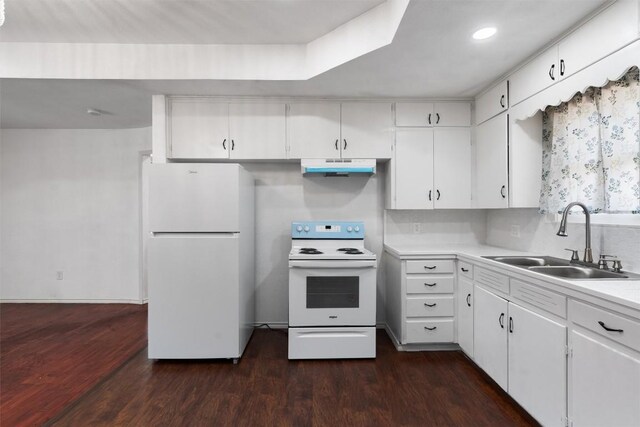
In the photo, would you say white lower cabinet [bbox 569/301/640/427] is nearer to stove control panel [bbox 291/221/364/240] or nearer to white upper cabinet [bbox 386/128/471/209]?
white upper cabinet [bbox 386/128/471/209]

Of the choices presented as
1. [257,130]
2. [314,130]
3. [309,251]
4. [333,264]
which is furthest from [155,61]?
[333,264]

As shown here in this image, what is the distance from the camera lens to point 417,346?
2652 mm

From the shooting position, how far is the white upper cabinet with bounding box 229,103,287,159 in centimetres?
285

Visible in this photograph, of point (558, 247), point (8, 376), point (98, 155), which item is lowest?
point (8, 376)

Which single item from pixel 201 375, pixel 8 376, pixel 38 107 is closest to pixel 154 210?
pixel 201 375

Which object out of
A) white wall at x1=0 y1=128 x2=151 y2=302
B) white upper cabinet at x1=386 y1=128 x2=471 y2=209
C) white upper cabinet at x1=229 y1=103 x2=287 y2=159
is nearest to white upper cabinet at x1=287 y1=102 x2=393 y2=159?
white upper cabinet at x1=229 y1=103 x2=287 y2=159

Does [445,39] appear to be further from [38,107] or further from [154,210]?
[38,107]

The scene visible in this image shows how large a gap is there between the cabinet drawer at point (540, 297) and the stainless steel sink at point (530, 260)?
31cm

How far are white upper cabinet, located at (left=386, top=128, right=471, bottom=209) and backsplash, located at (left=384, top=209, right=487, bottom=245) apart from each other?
30 centimetres

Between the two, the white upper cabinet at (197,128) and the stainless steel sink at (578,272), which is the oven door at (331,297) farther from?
the white upper cabinet at (197,128)

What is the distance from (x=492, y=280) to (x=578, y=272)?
47 centimetres

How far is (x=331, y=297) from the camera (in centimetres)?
250

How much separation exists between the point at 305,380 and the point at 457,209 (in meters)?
2.23

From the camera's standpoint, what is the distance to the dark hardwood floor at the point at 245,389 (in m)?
1.82
